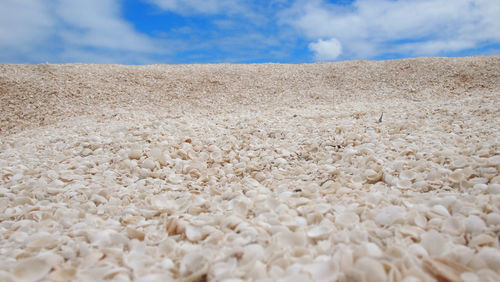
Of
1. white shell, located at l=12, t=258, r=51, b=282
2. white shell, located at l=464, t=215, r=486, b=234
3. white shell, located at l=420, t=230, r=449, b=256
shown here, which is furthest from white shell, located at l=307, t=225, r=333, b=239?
white shell, located at l=12, t=258, r=51, b=282

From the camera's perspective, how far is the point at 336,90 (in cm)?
1152

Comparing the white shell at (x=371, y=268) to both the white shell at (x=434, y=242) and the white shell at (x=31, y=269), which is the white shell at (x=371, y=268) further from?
the white shell at (x=31, y=269)

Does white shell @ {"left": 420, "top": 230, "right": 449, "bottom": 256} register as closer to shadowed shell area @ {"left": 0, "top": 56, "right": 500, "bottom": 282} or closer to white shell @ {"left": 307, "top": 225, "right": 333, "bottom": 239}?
shadowed shell area @ {"left": 0, "top": 56, "right": 500, "bottom": 282}

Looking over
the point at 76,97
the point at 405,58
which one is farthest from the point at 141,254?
the point at 405,58

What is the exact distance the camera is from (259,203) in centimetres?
198

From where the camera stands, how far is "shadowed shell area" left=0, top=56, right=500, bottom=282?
1303 mm

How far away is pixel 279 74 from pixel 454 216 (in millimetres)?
12244

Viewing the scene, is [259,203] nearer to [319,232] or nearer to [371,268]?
[319,232]

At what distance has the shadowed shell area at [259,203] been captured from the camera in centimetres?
130

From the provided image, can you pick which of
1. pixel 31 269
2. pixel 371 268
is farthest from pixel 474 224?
pixel 31 269

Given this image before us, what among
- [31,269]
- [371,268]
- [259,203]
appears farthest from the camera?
[259,203]

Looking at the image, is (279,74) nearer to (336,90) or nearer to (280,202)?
(336,90)

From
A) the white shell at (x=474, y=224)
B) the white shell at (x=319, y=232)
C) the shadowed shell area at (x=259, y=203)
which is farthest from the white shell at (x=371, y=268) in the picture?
the white shell at (x=474, y=224)

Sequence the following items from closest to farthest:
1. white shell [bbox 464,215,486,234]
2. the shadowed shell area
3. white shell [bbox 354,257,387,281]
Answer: white shell [bbox 354,257,387,281] < the shadowed shell area < white shell [bbox 464,215,486,234]
